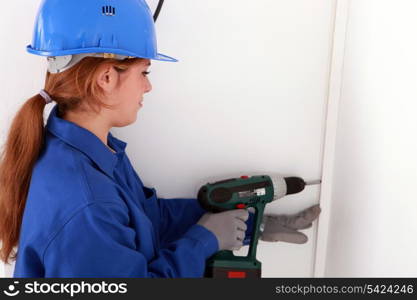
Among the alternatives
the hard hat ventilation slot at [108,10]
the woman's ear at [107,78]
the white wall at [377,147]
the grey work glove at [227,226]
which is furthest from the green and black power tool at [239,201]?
the hard hat ventilation slot at [108,10]

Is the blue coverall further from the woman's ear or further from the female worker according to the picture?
the woman's ear

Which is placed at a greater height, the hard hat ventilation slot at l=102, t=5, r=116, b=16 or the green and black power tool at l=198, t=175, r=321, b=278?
the hard hat ventilation slot at l=102, t=5, r=116, b=16

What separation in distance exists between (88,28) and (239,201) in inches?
23.6

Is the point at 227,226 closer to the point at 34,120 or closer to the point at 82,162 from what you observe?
the point at 82,162

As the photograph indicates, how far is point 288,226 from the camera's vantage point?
1368 mm

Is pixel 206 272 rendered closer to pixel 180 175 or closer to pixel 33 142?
pixel 180 175

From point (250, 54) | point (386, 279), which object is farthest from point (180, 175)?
point (386, 279)

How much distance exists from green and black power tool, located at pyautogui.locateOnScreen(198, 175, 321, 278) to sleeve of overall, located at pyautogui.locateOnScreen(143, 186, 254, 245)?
0.11 m

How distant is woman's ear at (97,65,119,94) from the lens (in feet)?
3.18

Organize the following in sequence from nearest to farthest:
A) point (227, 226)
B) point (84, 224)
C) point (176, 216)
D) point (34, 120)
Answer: point (84, 224)
point (34, 120)
point (227, 226)
point (176, 216)

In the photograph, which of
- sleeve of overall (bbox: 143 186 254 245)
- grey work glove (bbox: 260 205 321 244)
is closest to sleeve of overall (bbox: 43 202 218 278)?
sleeve of overall (bbox: 143 186 254 245)

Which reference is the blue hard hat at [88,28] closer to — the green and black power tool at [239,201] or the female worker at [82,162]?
the female worker at [82,162]

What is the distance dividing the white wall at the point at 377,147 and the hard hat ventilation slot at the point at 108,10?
2.01ft

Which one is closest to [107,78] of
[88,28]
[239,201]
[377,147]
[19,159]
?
[88,28]
